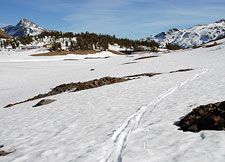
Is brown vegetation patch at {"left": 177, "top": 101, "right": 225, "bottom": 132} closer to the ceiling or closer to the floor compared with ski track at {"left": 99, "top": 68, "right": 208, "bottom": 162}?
closer to the ceiling

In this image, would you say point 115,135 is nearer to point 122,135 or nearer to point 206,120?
point 122,135

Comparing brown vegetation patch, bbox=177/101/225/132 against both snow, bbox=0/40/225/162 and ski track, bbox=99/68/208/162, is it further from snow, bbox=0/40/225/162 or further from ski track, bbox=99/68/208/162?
ski track, bbox=99/68/208/162

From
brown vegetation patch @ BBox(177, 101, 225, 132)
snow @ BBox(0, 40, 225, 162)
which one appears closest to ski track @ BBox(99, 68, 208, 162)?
snow @ BBox(0, 40, 225, 162)

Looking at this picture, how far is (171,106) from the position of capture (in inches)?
511

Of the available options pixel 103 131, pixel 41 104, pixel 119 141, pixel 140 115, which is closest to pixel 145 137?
pixel 119 141

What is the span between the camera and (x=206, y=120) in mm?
8898

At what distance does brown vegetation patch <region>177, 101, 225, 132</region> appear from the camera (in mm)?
8523

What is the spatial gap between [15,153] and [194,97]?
36.9 ft

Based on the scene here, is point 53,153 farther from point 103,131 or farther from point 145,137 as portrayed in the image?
point 145,137

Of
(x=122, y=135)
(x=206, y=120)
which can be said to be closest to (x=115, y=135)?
Answer: (x=122, y=135)

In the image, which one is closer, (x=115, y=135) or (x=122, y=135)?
(x=122, y=135)

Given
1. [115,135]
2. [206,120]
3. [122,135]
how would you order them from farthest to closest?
[115,135], [122,135], [206,120]

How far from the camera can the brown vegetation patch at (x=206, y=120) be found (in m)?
8.52

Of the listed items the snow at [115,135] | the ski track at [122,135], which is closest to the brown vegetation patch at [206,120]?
the snow at [115,135]
